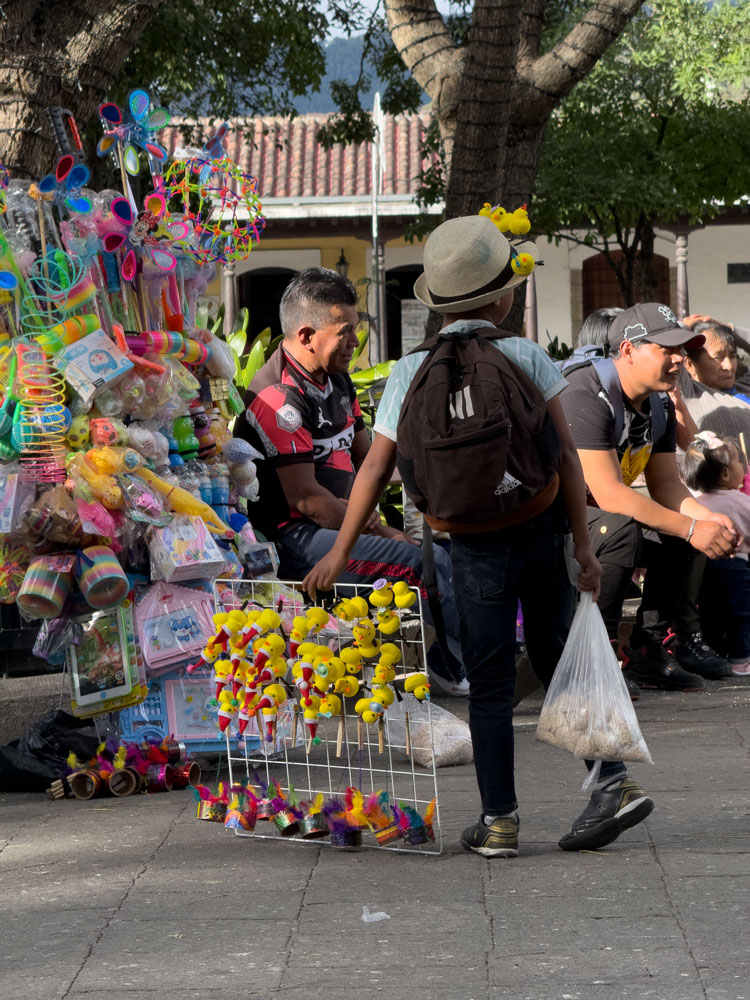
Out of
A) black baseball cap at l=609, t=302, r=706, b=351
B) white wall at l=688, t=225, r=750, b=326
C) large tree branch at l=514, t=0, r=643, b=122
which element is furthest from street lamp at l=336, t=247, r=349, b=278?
black baseball cap at l=609, t=302, r=706, b=351

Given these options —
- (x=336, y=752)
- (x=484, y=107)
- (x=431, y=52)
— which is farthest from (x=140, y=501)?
(x=431, y=52)

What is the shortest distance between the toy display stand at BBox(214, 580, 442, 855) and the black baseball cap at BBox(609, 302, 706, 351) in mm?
1364

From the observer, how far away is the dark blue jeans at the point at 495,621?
393 cm

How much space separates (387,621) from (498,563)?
0.35 meters

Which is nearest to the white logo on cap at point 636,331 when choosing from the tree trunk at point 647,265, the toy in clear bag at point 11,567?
the toy in clear bag at point 11,567

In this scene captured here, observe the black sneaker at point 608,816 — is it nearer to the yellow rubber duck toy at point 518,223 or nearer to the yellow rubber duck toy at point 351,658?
the yellow rubber duck toy at point 351,658

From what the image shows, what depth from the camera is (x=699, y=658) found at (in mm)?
6867

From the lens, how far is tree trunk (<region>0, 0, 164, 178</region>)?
592 cm

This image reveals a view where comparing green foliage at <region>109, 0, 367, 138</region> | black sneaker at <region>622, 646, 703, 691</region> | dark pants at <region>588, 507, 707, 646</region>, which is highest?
green foliage at <region>109, 0, 367, 138</region>

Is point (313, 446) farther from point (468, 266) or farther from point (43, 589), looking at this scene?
point (468, 266)

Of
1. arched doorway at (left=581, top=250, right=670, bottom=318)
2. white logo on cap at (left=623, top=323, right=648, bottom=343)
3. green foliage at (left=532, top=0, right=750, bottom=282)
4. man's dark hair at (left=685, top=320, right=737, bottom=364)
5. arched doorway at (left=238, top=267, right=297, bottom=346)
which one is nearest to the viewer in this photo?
white logo on cap at (left=623, top=323, right=648, bottom=343)

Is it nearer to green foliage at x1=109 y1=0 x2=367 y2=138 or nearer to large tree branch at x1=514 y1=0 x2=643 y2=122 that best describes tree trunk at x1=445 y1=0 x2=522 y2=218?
large tree branch at x1=514 y1=0 x2=643 y2=122

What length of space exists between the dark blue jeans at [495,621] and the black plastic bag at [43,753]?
1784 mm

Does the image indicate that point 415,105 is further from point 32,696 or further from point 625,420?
point 32,696
